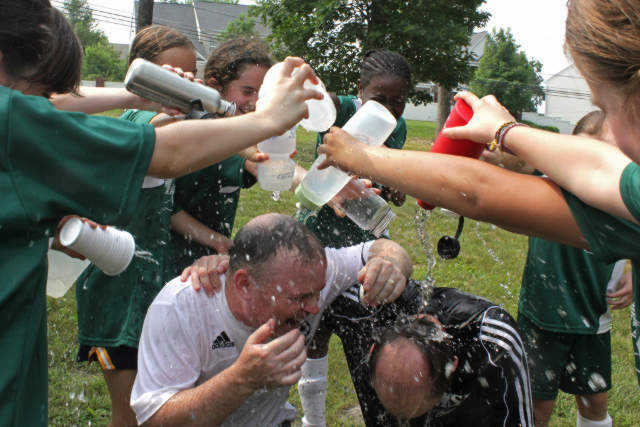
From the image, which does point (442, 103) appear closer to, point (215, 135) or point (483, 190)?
point (483, 190)

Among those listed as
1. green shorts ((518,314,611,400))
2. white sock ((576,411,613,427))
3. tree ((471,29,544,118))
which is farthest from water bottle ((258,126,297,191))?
tree ((471,29,544,118))

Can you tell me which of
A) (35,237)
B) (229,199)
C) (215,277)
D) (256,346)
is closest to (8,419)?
(35,237)

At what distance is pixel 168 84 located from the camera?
2.12 metres

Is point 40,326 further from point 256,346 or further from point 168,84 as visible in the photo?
point 168,84

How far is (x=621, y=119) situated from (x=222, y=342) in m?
1.82

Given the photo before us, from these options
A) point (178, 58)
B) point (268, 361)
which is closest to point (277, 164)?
point (178, 58)

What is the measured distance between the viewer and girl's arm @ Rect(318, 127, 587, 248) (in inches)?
76.2

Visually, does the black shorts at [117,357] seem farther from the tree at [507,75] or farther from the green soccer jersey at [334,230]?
the tree at [507,75]

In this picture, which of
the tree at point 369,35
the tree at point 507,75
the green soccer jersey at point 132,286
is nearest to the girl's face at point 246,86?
the green soccer jersey at point 132,286

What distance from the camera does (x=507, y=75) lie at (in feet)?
153

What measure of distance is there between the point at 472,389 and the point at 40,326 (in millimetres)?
1898

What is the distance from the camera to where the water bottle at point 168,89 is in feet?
6.74

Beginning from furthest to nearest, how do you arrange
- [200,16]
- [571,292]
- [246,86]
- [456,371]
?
[200,16], [571,292], [246,86], [456,371]

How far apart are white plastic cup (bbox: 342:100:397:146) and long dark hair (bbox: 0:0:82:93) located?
148 cm
